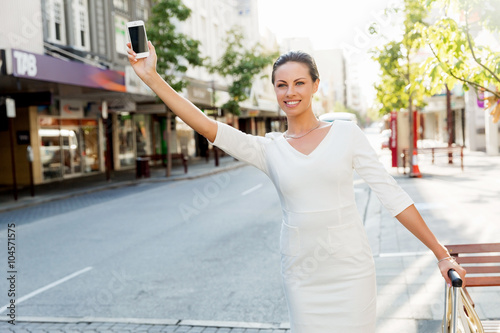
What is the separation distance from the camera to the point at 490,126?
25328 millimetres

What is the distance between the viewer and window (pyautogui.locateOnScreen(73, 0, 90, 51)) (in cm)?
2297

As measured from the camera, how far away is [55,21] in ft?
70.2

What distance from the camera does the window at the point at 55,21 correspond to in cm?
2098

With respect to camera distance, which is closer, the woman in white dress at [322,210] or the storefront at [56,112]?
the woman in white dress at [322,210]

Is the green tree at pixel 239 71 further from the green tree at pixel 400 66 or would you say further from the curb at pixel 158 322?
the curb at pixel 158 322

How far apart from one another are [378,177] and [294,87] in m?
0.53

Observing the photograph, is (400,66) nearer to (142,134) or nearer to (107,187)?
(107,187)

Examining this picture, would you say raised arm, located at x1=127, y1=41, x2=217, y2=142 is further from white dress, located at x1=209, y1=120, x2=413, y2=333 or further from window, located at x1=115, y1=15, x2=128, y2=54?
window, located at x1=115, y1=15, x2=128, y2=54

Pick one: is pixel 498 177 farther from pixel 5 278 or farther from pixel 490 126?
pixel 5 278

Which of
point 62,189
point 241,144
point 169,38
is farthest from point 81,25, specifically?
point 241,144

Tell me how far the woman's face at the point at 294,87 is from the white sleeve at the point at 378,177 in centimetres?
26

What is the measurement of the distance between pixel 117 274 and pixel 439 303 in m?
3.98

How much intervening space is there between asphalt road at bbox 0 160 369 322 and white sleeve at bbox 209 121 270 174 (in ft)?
9.60

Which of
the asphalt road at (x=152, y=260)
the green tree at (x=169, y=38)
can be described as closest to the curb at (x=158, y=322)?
the asphalt road at (x=152, y=260)
